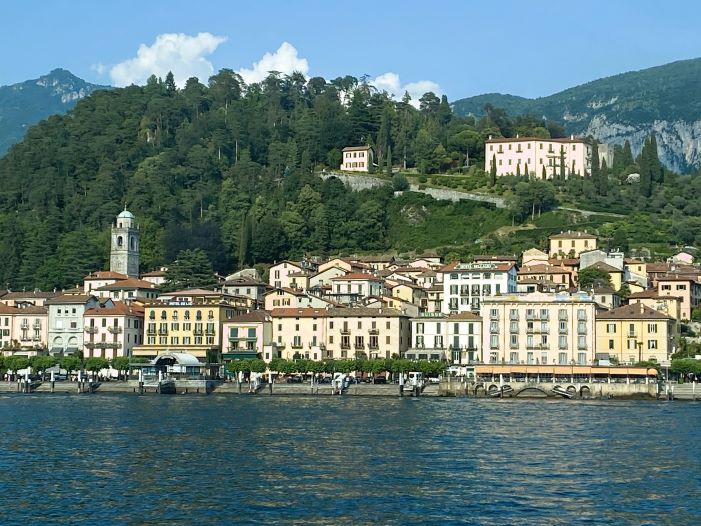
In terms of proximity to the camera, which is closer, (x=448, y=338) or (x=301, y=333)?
(x=448, y=338)

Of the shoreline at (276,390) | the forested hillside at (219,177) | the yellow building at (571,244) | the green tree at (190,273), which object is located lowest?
the shoreline at (276,390)

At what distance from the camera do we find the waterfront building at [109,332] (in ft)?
365

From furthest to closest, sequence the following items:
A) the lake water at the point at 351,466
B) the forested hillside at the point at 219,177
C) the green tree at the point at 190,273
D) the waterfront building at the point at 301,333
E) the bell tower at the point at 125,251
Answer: the forested hillside at the point at 219,177, the bell tower at the point at 125,251, the green tree at the point at 190,273, the waterfront building at the point at 301,333, the lake water at the point at 351,466

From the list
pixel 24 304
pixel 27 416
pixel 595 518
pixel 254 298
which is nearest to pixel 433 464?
pixel 595 518

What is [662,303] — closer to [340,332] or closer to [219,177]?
[340,332]

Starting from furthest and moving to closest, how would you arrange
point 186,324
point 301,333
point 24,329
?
point 24,329
point 186,324
point 301,333

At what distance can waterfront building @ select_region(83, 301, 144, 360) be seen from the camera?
111312 mm

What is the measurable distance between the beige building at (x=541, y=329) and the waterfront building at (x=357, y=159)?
63.7 metres

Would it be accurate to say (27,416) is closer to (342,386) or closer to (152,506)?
(342,386)

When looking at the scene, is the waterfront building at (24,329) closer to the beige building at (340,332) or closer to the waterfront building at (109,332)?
the waterfront building at (109,332)

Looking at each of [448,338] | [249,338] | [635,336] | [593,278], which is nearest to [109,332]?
[249,338]

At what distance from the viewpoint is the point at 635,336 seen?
→ 96.9 metres

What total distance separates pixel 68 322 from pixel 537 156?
214 feet

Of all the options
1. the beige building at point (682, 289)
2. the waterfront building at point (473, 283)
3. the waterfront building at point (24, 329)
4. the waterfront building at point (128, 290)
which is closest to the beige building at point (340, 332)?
the waterfront building at point (473, 283)
